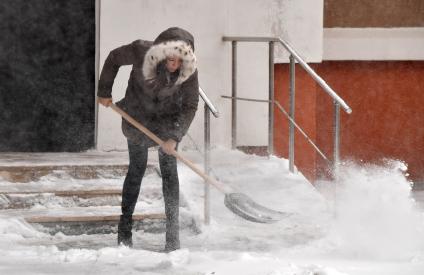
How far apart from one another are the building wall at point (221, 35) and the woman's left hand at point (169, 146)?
312 cm

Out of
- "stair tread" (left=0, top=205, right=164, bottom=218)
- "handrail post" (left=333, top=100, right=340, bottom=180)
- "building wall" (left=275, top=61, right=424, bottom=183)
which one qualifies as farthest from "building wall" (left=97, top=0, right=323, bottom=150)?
"handrail post" (left=333, top=100, right=340, bottom=180)

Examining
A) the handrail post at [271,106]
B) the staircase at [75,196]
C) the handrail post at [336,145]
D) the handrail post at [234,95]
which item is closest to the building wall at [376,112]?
the handrail post at [234,95]

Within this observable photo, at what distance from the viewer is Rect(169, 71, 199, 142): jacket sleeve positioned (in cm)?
727

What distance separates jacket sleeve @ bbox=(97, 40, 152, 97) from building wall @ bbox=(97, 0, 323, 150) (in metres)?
2.93

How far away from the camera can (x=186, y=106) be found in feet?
23.9

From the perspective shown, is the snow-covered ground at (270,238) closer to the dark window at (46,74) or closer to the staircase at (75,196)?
the staircase at (75,196)

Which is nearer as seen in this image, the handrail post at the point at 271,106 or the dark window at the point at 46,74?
the handrail post at the point at 271,106

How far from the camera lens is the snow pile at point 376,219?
25.2 ft

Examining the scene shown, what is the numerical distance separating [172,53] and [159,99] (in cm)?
39

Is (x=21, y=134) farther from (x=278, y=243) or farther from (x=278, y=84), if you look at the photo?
(x=278, y=243)

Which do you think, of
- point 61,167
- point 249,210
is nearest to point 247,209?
point 249,210

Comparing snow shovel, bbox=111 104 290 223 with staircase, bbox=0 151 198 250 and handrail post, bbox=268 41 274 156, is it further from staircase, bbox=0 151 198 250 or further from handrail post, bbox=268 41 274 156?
handrail post, bbox=268 41 274 156

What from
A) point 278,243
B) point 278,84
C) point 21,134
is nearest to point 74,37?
point 21,134

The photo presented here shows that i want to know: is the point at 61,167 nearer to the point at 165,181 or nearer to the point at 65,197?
the point at 65,197
